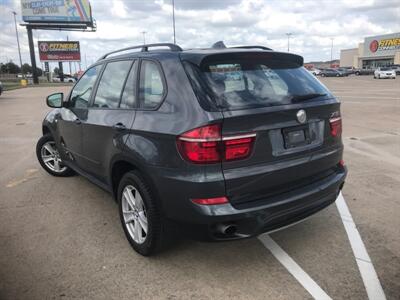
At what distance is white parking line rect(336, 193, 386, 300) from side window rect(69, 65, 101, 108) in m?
3.13

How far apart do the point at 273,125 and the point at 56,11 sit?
2455 inches

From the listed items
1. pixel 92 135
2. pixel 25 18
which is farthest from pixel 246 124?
pixel 25 18

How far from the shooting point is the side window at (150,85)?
309 centimetres

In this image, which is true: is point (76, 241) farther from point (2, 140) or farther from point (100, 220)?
point (2, 140)

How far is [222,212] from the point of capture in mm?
2676

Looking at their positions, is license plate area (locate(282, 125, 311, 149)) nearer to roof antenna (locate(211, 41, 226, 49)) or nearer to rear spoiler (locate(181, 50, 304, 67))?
rear spoiler (locate(181, 50, 304, 67))

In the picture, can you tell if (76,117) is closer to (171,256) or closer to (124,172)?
(124,172)

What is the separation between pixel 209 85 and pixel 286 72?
89 centimetres

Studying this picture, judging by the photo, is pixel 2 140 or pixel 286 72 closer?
pixel 286 72

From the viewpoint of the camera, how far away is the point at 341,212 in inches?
167

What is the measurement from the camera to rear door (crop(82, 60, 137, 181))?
3418mm

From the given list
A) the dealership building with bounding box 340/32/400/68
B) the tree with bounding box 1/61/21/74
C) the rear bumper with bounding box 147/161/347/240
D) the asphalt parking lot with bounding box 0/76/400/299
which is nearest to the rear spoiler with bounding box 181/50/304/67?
the rear bumper with bounding box 147/161/347/240

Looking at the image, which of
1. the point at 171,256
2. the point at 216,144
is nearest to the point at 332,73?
the point at 171,256

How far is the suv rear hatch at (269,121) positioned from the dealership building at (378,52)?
3235 inches
